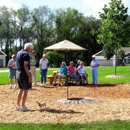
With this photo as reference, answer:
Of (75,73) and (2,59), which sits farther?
(2,59)

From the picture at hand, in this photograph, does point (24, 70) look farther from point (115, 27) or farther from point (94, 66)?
point (115, 27)

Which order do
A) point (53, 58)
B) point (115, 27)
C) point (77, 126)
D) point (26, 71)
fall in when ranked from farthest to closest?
point (53, 58), point (115, 27), point (26, 71), point (77, 126)

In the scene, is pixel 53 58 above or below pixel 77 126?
above

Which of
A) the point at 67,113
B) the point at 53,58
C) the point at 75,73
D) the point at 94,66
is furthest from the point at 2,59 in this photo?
the point at 67,113

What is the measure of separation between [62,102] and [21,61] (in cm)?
230

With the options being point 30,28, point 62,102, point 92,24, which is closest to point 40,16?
point 30,28

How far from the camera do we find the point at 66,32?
6981cm

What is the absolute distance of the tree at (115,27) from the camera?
838 inches

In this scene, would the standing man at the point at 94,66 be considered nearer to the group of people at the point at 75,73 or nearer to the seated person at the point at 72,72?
the group of people at the point at 75,73

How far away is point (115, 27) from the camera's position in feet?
69.6

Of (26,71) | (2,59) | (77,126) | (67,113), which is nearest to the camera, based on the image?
(77,126)

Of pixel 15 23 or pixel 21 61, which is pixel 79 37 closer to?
pixel 15 23

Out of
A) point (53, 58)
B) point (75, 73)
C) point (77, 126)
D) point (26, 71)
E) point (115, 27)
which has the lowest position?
point (77, 126)

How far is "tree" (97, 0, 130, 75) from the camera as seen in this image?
21281mm
